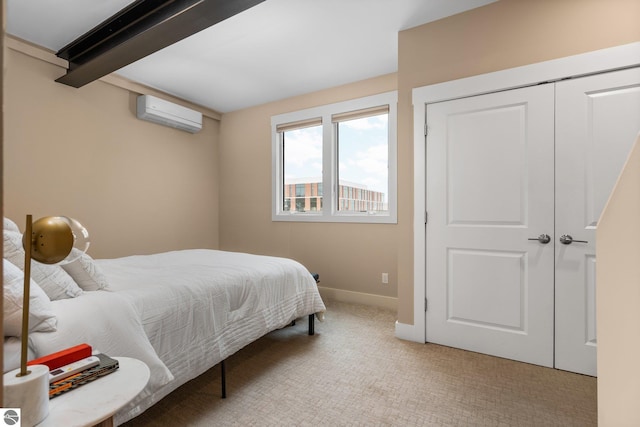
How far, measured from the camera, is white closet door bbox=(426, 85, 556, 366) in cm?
216

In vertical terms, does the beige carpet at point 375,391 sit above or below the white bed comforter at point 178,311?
below

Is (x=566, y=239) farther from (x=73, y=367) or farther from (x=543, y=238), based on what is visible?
(x=73, y=367)

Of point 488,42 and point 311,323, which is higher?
point 488,42

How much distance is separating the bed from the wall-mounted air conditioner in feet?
6.45

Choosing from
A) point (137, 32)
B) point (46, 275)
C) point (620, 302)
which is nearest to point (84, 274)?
point (46, 275)

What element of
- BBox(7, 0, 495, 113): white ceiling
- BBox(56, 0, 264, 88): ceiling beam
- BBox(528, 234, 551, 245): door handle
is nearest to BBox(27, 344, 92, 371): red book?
BBox(56, 0, 264, 88): ceiling beam

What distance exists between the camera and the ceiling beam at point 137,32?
210cm

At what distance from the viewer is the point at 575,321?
80.4 inches

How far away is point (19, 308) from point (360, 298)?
3096 millimetres

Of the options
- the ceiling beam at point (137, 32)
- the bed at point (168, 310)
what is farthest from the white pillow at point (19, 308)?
the ceiling beam at point (137, 32)

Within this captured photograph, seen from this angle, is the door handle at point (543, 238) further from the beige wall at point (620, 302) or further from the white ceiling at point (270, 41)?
the white ceiling at point (270, 41)

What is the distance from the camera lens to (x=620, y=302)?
0.94 meters

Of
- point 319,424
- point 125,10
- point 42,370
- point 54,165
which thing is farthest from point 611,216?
point 54,165

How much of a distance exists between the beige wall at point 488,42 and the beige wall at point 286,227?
830 mm
